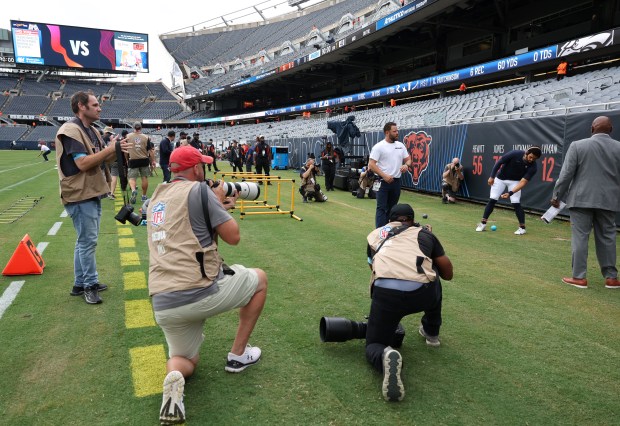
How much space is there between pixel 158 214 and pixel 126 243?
179 inches

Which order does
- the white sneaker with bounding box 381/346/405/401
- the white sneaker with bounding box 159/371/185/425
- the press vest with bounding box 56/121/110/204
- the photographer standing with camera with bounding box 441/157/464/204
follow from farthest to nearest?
1. the photographer standing with camera with bounding box 441/157/464/204
2. the press vest with bounding box 56/121/110/204
3. the white sneaker with bounding box 381/346/405/401
4. the white sneaker with bounding box 159/371/185/425

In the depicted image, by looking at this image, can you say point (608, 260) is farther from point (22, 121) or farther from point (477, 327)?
point (22, 121)

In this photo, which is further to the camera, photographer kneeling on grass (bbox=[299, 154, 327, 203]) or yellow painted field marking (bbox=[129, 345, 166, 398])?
photographer kneeling on grass (bbox=[299, 154, 327, 203])

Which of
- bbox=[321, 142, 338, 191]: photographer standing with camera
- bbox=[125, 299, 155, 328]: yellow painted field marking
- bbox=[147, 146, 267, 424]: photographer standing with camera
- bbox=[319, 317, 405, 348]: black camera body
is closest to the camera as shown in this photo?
bbox=[147, 146, 267, 424]: photographer standing with camera

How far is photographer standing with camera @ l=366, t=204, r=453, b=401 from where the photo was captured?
2.79 meters

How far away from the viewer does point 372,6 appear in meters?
42.5

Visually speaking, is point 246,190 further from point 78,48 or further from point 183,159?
point 78,48

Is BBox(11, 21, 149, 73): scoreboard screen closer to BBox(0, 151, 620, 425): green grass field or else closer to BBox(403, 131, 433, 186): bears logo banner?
BBox(403, 131, 433, 186): bears logo banner

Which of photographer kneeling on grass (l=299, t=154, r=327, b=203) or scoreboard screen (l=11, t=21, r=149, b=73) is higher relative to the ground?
scoreboard screen (l=11, t=21, r=149, b=73)

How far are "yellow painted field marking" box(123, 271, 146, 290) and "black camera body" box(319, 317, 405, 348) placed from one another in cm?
244

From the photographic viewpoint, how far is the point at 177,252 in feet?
8.02

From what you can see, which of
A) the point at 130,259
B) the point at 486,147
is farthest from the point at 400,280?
the point at 486,147

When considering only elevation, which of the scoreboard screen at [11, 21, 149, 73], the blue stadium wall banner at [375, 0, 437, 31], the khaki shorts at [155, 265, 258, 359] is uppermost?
the scoreboard screen at [11, 21, 149, 73]

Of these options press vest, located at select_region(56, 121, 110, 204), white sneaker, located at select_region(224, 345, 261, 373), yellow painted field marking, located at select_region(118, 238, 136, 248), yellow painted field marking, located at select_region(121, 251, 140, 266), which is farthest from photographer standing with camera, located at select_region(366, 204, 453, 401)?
yellow painted field marking, located at select_region(118, 238, 136, 248)
